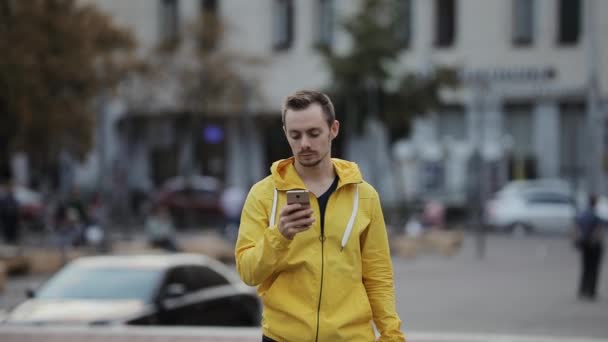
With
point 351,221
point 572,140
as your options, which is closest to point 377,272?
point 351,221

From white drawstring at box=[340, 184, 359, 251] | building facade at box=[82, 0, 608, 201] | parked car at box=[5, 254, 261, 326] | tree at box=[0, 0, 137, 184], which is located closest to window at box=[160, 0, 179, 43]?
building facade at box=[82, 0, 608, 201]

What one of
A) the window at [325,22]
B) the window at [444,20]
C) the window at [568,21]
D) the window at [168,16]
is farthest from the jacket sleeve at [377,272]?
the window at [168,16]

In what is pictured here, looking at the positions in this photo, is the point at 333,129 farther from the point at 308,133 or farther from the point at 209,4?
the point at 209,4

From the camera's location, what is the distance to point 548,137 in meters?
53.0

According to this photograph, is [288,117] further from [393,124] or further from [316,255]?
[393,124]

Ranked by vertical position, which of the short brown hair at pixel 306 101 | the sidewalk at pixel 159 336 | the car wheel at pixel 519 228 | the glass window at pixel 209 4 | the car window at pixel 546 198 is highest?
the glass window at pixel 209 4

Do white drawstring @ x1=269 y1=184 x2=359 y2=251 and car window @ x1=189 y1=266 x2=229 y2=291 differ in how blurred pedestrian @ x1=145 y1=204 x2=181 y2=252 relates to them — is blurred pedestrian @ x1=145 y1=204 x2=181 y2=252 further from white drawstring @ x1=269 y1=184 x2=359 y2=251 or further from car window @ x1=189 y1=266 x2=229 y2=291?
white drawstring @ x1=269 y1=184 x2=359 y2=251

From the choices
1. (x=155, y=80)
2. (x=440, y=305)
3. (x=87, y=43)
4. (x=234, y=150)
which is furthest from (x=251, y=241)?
(x=234, y=150)

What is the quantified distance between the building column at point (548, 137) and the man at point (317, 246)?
4897cm

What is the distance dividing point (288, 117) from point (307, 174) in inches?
10.0

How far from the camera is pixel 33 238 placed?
42406mm

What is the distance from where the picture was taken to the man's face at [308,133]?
4.86 metres

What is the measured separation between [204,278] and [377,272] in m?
8.58

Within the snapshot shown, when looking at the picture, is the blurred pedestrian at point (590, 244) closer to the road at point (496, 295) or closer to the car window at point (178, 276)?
the road at point (496, 295)
